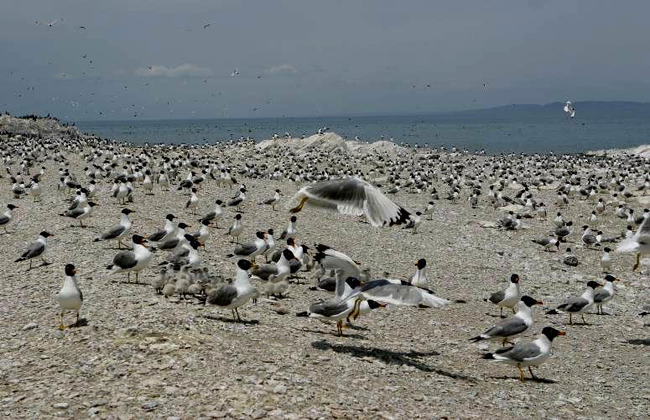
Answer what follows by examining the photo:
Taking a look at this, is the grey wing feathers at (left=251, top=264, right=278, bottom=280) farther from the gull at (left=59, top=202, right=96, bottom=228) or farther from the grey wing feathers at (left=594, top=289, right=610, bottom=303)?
the gull at (left=59, top=202, right=96, bottom=228)

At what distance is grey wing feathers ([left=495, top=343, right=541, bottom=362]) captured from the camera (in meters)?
10.1

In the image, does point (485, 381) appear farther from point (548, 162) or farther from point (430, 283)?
point (548, 162)

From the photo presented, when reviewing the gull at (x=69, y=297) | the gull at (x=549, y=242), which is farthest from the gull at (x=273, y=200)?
the gull at (x=69, y=297)

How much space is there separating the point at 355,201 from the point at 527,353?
395 centimetres

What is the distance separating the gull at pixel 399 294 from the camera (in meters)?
9.28

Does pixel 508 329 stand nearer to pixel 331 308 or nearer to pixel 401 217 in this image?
pixel 401 217

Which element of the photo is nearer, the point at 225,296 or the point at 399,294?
the point at 399,294

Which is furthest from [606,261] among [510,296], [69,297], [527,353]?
[69,297]

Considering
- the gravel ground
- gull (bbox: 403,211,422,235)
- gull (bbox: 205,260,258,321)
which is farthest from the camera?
gull (bbox: 403,211,422,235)

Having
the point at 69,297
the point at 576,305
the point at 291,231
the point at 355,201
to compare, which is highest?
the point at 355,201

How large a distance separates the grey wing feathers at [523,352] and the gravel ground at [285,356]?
438 mm

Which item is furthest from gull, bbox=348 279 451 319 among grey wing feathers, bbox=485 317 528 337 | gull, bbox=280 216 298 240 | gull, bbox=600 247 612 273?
gull, bbox=600 247 612 273

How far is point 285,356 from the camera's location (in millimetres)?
9305

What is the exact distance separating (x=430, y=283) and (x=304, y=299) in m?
5.06
